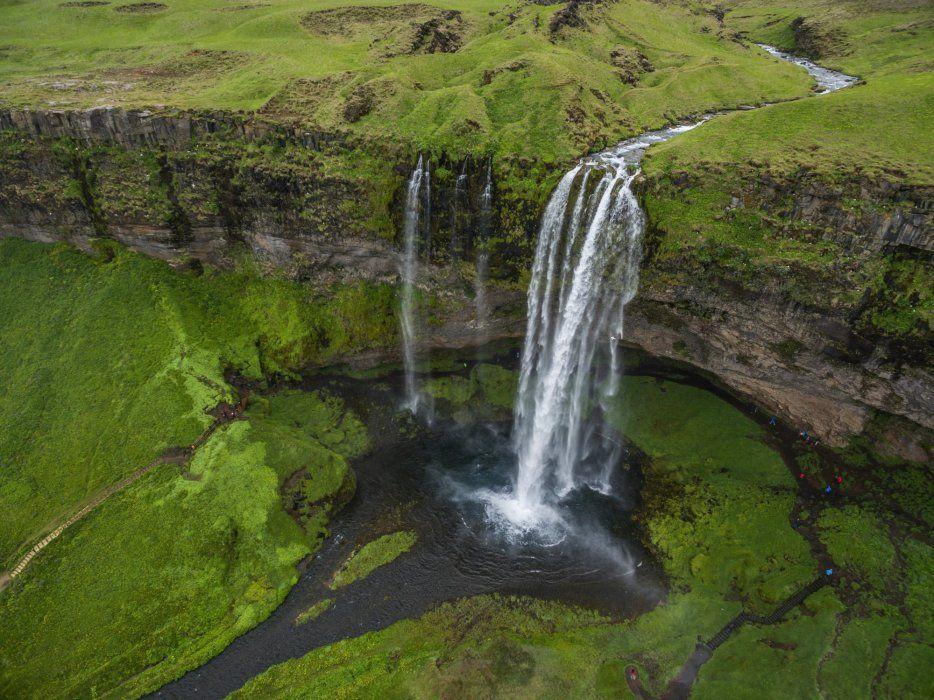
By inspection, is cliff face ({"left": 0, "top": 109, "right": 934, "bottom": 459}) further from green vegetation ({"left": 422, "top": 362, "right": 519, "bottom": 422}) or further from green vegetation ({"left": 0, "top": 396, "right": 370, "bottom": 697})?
green vegetation ({"left": 0, "top": 396, "right": 370, "bottom": 697})

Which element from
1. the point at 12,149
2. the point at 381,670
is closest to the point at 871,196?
the point at 381,670

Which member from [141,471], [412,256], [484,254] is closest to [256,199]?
[412,256]

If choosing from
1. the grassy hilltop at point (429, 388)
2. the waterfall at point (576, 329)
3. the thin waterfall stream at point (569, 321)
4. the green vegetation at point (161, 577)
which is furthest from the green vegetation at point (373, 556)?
the waterfall at point (576, 329)

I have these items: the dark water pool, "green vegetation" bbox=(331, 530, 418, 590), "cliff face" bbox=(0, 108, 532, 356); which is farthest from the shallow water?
"green vegetation" bbox=(331, 530, 418, 590)

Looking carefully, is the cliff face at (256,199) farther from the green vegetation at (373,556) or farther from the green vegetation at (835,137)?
the green vegetation at (373,556)

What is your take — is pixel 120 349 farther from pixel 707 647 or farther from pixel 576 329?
pixel 707 647

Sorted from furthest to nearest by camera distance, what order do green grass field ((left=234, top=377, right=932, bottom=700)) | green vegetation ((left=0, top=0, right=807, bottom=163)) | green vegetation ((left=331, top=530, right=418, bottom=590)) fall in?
green vegetation ((left=0, top=0, right=807, bottom=163)), green vegetation ((left=331, top=530, right=418, bottom=590)), green grass field ((left=234, top=377, right=932, bottom=700))

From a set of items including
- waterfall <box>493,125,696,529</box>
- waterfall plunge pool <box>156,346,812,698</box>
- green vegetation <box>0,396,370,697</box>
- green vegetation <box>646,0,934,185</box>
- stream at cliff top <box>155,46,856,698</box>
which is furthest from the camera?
waterfall <box>493,125,696,529</box>

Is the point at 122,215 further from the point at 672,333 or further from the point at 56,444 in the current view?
the point at 672,333
